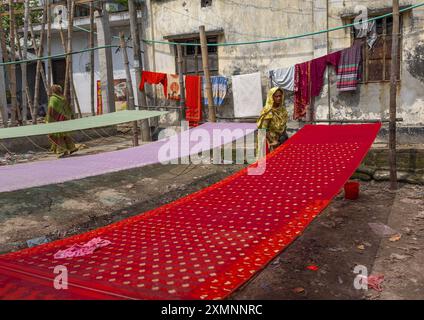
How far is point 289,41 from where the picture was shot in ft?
28.9

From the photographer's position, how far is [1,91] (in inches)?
355

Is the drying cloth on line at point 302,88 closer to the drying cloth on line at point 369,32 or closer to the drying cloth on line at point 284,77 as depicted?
the drying cloth on line at point 284,77

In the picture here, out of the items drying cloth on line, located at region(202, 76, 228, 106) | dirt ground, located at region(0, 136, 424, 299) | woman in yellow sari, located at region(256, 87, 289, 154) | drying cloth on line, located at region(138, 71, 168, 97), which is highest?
drying cloth on line, located at region(138, 71, 168, 97)

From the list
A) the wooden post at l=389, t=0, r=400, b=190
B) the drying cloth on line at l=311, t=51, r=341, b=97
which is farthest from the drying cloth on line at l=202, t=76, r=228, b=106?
the wooden post at l=389, t=0, r=400, b=190

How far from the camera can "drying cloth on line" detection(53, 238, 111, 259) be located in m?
2.72

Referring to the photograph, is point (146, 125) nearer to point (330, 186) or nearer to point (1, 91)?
point (1, 91)

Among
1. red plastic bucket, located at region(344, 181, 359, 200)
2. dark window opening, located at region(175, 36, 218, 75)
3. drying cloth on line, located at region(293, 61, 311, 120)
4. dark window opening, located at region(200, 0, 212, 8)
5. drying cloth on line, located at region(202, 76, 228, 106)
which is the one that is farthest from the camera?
dark window opening, located at region(175, 36, 218, 75)

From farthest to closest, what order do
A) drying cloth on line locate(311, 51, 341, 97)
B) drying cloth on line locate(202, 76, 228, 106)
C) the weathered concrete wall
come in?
1. drying cloth on line locate(202, 76, 228, 106)
2. drying cloth on line locate(311, 51, 341, 97)
3. the weathered concrete wall

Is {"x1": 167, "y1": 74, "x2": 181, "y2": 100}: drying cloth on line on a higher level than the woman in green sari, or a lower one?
higher

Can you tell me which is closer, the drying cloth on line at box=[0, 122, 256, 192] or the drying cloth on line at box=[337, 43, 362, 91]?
the drying cloth on line at box=[0, 122, 256, 192]

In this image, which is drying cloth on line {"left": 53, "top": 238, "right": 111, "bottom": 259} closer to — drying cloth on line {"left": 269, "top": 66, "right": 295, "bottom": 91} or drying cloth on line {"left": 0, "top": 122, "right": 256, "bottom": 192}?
drying cloth on line {"left": 0, "top": 122, "right": 256, "bottom": 192}

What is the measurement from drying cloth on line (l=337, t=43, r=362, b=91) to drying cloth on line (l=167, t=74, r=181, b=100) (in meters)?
3.50

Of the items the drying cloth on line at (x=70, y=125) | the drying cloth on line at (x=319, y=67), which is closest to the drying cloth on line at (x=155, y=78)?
the drying cloth on line at (x=70, y=125)

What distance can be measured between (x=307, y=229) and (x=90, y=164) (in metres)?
2.40
